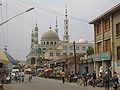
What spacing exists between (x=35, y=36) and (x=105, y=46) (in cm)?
13505

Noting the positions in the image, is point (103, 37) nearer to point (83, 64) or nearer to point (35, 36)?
point (83, 64)

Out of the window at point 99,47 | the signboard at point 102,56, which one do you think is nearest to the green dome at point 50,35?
the window at point 99,47

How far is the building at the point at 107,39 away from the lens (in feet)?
143

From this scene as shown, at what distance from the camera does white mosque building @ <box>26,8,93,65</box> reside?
5089 inches

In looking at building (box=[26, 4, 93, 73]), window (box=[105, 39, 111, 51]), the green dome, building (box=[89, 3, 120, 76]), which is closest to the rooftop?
building (box=[89, 3, 120, 76])

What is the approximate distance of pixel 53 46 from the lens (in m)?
158

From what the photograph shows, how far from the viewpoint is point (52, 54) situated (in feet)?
468

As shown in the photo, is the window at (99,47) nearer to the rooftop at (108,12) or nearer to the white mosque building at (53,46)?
the rooftop at (108,12)

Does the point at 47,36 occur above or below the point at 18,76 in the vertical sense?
above

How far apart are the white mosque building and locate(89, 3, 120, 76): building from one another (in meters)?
62.3

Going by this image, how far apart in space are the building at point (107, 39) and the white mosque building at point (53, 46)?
204 ft

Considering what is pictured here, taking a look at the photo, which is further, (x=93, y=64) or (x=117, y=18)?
(x=93, y=64)

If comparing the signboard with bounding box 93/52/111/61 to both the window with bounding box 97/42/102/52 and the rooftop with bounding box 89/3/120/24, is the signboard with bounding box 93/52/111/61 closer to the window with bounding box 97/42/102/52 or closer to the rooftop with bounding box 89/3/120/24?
the window with bounding box 97/42/102/52

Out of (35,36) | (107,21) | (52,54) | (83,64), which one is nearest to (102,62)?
(107,21)
